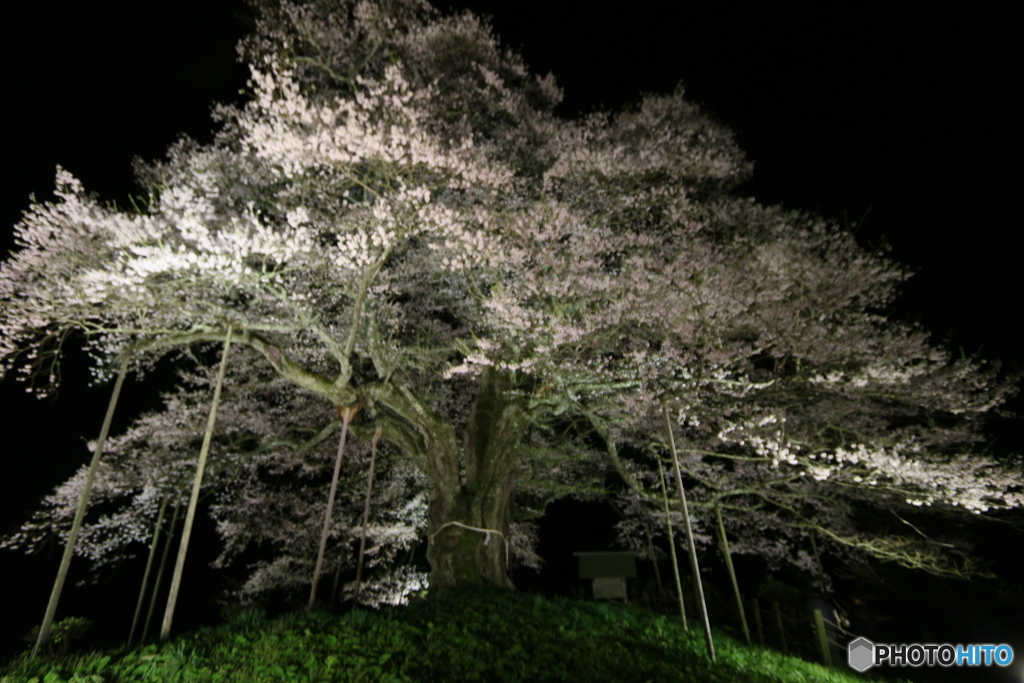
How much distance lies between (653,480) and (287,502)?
A: 473 inches

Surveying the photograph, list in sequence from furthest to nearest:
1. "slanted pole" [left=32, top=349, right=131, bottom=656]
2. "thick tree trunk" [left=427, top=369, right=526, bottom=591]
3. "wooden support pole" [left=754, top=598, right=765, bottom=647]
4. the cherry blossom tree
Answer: "wooden support pole" [left=754, top=598, right=765, bottom=647] → "thick tree trunk" [left=427, top=369, right=526, bottom=591] → the cherry blossom tree → "slanted pole" [left=32, top=349, right=131, bottom=656]

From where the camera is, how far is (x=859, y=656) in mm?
9406

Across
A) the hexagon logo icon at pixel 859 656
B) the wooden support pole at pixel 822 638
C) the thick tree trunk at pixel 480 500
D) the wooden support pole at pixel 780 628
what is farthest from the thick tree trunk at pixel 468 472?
the hexagon logo icon at pixel 859 656

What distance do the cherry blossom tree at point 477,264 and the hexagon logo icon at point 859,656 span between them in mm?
3760

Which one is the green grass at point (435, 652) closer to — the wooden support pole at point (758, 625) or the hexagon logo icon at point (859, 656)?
the hexagon logo icon at point (859, 656)

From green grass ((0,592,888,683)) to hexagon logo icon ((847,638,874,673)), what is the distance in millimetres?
3117

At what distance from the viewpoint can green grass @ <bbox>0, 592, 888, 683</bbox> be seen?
4.25m

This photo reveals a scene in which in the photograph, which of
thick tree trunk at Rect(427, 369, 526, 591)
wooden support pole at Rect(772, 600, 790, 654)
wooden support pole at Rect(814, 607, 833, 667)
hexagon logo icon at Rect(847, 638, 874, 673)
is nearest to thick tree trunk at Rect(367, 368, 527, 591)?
thick tree trunk at Rect(427, 369, 526, 591)

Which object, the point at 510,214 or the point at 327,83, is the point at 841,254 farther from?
the point at 327,83

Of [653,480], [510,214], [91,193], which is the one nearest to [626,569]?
[653,480]

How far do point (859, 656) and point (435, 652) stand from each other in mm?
9230

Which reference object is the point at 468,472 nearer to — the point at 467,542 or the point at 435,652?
the point at 467,542

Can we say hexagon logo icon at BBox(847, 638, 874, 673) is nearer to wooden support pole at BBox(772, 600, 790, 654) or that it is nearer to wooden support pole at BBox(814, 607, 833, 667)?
wooden support pole at BBox(814, 607, 833, 667)

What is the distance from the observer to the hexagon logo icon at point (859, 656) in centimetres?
935
